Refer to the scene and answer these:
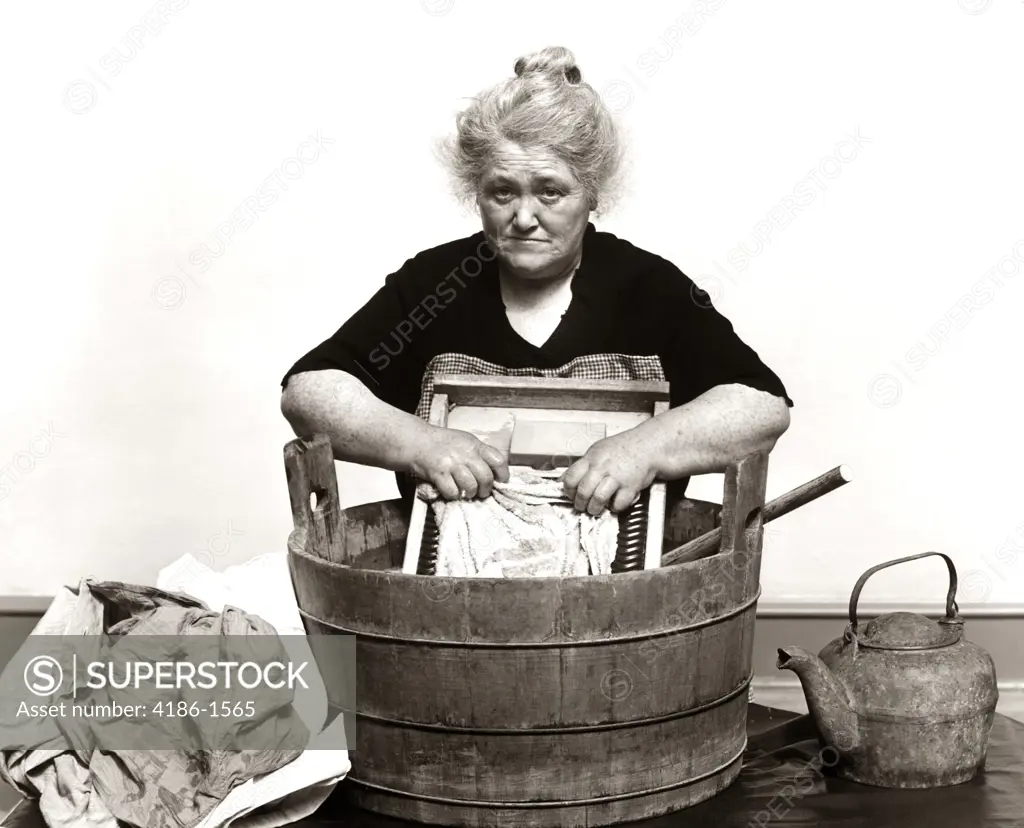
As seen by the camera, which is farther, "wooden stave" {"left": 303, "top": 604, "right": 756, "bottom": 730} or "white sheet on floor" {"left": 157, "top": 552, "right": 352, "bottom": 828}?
"white sheet on floor" {"left": 157, "top": 552, "right": 352, "bottom": 828}

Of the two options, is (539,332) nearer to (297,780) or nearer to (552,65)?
(552,65)

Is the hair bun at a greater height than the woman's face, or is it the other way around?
the hair bun

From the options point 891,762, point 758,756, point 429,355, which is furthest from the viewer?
point 429,355

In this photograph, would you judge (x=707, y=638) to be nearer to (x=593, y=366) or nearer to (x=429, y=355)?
(x=593, y=366)

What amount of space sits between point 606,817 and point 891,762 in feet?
2.11

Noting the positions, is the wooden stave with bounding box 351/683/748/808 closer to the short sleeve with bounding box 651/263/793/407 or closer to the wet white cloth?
the wet white cloth

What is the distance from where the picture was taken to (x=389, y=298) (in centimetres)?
311

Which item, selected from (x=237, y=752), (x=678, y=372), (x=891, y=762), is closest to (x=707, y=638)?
(x=891, y=762)

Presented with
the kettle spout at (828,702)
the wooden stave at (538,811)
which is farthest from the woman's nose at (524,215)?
the wooden stave at (538,811)

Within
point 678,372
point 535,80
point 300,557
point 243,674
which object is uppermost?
point 535,80

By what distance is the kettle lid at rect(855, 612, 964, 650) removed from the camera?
2.74 metres

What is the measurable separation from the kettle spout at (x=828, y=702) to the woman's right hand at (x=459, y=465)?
0.72m

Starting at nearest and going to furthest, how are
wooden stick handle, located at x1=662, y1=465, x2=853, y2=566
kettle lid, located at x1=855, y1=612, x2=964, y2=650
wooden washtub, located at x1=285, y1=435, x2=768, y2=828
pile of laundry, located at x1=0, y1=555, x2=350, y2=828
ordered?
wooden washtub, located at x1=285, y1=435, x2=768, y2=828, pile of laundry, located at x1=0, y1=555, x2=350, y2=828, wooden stick handle, located at x1=662, y1=465, x2=853, y2=566, kettle lid, located at x1=855, y1=612, x2=964, y2=650

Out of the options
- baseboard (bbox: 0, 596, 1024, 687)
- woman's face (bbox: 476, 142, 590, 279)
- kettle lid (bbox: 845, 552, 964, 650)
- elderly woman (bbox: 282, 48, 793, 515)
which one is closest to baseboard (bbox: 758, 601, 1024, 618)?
baseboard (bbox: 0, 596, 1024, 687)
